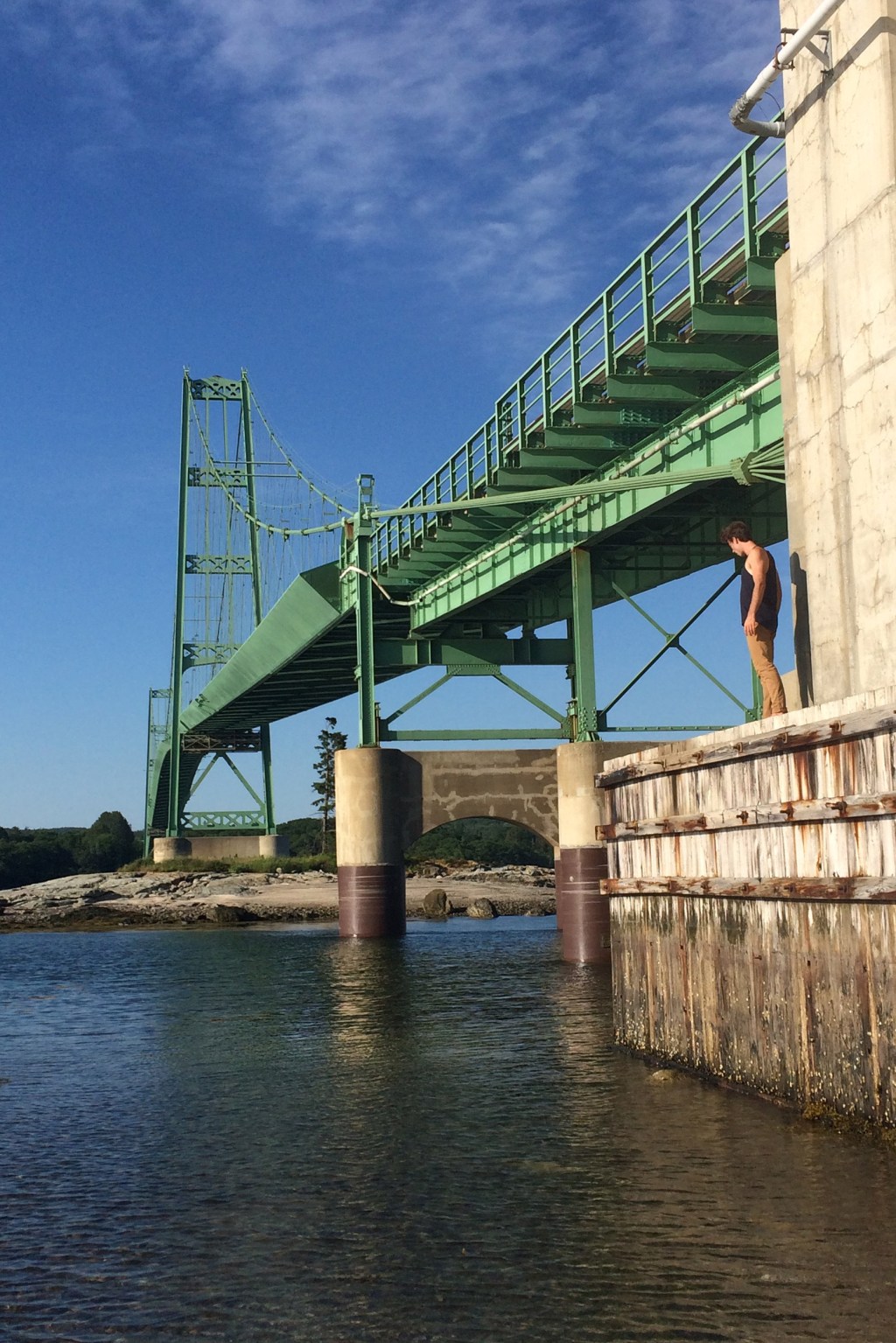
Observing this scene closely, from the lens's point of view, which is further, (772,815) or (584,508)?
(584,508)

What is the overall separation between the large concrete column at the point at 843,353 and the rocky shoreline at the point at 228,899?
42.5 m

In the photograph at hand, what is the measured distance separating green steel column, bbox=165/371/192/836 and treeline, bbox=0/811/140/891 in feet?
71.8

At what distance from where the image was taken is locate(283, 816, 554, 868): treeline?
116 meters

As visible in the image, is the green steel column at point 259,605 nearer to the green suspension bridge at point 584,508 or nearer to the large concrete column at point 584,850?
the green suspension bridge at point 584,508

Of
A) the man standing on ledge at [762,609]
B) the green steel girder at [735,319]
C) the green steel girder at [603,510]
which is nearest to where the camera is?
the man standing on ledge at [762,609]

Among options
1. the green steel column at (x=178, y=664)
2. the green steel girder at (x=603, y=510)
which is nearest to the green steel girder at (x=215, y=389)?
the green steel column at (x=178, y=664)

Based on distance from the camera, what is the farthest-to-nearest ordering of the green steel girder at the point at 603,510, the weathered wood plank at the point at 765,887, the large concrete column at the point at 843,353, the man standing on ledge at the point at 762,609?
the green steel girder at the point at 603,510, the man standing on ledge at the point at 762,609, the large concrete column at the point at 843,353, the weathered wood plank at the point at 765,887

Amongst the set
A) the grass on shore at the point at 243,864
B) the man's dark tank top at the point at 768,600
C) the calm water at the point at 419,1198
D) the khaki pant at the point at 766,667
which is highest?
the man's dark tank top at the point at 768,600

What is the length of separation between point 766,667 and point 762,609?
595mm

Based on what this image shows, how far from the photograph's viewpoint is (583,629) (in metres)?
31.6

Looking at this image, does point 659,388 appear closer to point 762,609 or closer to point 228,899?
point 762,609

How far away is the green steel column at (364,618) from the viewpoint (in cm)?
3653

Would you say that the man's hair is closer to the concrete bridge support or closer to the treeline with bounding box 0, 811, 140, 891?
the concrete bridge support

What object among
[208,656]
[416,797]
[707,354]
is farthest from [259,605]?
[707,354]
